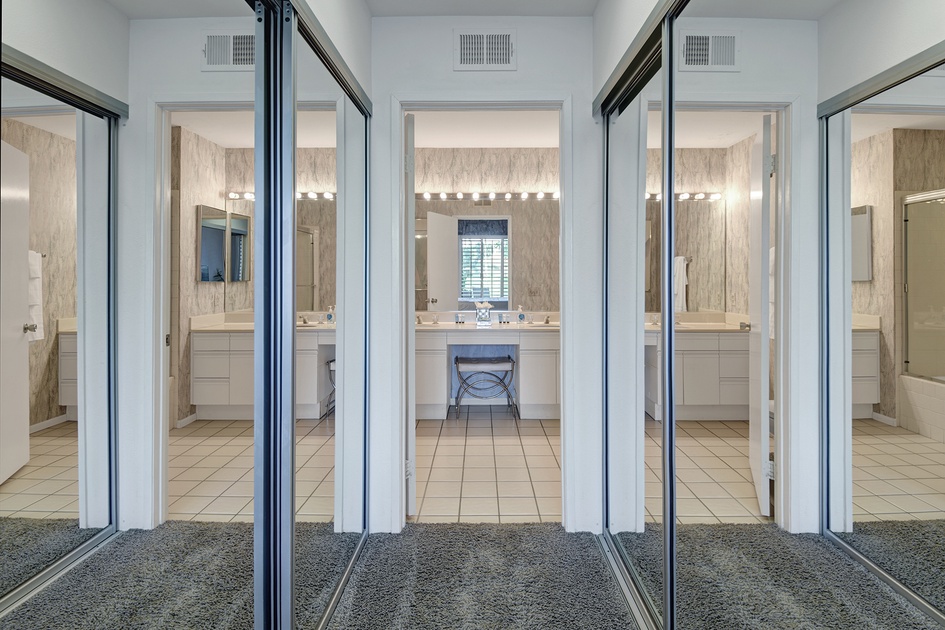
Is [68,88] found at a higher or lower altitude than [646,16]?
lower

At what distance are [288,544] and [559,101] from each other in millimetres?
2119

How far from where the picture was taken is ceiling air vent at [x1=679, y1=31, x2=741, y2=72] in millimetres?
1181

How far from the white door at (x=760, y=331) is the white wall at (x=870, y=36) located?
0.56ft

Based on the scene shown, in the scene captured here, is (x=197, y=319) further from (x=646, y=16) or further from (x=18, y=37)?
(x=646, y=16)

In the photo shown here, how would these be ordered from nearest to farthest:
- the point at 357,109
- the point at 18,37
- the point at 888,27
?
1. the point at 18,37
2. the point at 888,27
3. the point at 357,109

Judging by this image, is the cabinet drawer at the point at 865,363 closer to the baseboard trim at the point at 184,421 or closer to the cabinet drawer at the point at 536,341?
the baseboard trim at the point at 184,421

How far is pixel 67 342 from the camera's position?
710 mm

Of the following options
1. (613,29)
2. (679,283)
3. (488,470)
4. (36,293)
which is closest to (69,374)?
(36,293)

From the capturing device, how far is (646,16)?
1.83m

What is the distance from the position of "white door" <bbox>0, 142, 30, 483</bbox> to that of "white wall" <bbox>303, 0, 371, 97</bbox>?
1.37 metres

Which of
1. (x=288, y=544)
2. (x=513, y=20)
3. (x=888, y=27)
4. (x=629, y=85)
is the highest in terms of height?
(x=513, y=20)

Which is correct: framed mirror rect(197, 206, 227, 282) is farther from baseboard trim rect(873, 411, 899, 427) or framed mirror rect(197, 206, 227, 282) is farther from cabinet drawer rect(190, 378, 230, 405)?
baseboard trim rect(873, 411, 899, 427)

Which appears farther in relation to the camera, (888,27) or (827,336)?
(827,336)

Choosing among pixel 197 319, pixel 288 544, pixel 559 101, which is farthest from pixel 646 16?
pixel 288 544
